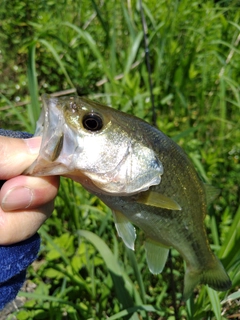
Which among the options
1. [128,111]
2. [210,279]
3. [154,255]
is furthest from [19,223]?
[128,111]

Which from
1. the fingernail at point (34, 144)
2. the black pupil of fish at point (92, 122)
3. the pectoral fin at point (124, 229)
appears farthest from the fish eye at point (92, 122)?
the pectoral fin at point (124, 229)

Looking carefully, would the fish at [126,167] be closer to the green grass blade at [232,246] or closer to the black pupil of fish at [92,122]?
the black pupil of fish at [92,122]

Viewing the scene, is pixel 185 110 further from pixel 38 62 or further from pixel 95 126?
pixel 95 126

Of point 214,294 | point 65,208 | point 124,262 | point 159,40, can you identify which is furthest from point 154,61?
point 214,294

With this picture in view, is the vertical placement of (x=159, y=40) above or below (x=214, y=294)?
above

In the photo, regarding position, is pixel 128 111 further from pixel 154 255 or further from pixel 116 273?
pixel 154 255

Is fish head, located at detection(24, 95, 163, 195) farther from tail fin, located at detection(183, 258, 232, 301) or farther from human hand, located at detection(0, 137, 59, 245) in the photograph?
tail fin, located at detection(183, 258, 232, 301)
